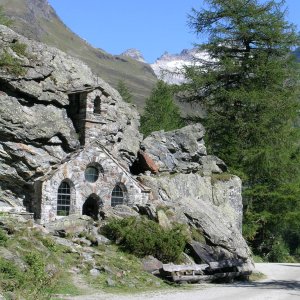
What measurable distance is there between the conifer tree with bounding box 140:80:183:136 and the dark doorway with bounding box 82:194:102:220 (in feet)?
73.4

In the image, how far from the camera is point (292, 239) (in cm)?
6194

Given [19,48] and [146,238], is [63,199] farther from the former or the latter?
[19,48]

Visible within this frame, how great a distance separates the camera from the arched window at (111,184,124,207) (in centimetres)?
2680

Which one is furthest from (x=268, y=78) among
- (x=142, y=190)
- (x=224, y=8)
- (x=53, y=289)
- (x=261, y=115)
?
(x=53, y=289)

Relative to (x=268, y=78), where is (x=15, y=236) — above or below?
below

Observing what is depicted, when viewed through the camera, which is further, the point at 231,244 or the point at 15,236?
the point at 231,244

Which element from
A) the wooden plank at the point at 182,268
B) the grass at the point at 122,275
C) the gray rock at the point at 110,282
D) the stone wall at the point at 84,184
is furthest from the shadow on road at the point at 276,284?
the stone wall at the point at 84,184

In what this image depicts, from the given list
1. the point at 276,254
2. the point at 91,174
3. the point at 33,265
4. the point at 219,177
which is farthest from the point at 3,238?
the point at 276,254

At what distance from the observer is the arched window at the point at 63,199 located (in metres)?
25.2

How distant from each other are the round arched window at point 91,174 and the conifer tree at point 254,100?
12.7m

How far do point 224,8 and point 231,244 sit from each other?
20050 mm

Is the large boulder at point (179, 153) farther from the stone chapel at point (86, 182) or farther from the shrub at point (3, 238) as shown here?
the shrub at point (3, 238)

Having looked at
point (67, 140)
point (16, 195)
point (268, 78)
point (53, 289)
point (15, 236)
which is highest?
point (268, 78)

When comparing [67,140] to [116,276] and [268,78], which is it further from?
[268,78]
